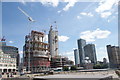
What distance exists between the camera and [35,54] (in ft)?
383

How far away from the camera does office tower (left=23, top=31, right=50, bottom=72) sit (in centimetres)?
11375

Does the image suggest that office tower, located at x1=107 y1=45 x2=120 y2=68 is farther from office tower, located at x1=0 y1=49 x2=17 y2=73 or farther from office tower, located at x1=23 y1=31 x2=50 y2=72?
office tower, located at x1=0 y1=49 x2=17 y2=73

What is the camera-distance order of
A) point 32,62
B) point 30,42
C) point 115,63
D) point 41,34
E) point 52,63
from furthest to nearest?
point 115,63
point 52,63
point 41,34
point 30,42
point 32,62

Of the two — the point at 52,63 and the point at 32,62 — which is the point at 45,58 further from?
the point at 52,63

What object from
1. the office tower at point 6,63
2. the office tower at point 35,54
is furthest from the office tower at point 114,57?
the office tower at point 6,63

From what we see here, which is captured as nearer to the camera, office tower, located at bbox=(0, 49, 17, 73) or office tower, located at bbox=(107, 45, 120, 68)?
office tower, located at bbox=(0, 49, 17, 73)

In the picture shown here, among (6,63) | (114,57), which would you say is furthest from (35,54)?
(114,57)

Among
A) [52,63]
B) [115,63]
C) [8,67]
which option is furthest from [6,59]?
[115,63]


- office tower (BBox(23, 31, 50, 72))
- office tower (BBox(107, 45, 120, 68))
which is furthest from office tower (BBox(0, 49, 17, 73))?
office tower (BBox(107, 45, 120, 68))

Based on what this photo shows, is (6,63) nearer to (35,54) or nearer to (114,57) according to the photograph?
(35,54)

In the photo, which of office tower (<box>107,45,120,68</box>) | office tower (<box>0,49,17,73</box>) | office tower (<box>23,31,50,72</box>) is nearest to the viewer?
office tower (<box>23,31,50,72</box>)

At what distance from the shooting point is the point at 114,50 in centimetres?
19438

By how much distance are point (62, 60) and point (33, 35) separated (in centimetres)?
6170

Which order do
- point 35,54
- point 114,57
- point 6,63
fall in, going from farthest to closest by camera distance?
point 114,57 < point 6,63 < point 35,54
